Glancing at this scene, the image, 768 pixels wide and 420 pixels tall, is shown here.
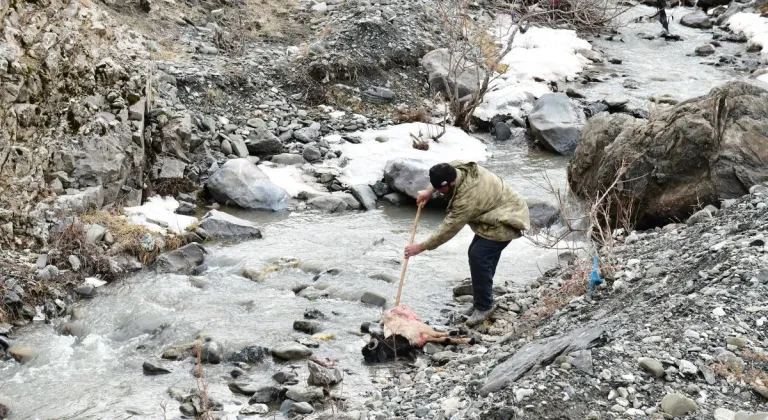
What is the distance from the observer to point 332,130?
534 inches

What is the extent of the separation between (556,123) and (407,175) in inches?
141

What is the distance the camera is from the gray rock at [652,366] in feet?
15.3

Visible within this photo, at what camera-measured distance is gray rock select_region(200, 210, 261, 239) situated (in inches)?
384

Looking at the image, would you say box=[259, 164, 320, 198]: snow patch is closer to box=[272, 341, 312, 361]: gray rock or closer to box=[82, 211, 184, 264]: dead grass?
box=[82, 211, 184, 264]: dead grass

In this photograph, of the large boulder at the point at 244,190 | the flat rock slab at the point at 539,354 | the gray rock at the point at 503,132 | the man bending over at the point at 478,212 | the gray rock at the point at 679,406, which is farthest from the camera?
the gray rock at the point at 503,132

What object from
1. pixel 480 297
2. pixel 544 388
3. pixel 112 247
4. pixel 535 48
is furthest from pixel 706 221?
pixel 535 48

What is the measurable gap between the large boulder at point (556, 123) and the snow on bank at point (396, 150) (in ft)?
3.28

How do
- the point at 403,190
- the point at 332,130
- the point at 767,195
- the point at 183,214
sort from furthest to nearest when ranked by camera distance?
the point at 332,130 < the point at 403,190 < the point at 183,214 < the point at 767,195

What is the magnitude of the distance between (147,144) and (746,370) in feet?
26.8

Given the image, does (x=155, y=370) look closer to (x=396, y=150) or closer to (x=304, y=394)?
(x=304, y=394)

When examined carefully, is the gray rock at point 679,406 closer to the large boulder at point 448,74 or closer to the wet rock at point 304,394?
the wet rock at point 304,394

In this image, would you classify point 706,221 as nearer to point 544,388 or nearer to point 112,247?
point 544,388

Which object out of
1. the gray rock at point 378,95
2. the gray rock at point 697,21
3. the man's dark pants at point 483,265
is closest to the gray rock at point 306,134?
the gray rock at point 378,95

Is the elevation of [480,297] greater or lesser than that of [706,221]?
lesser
